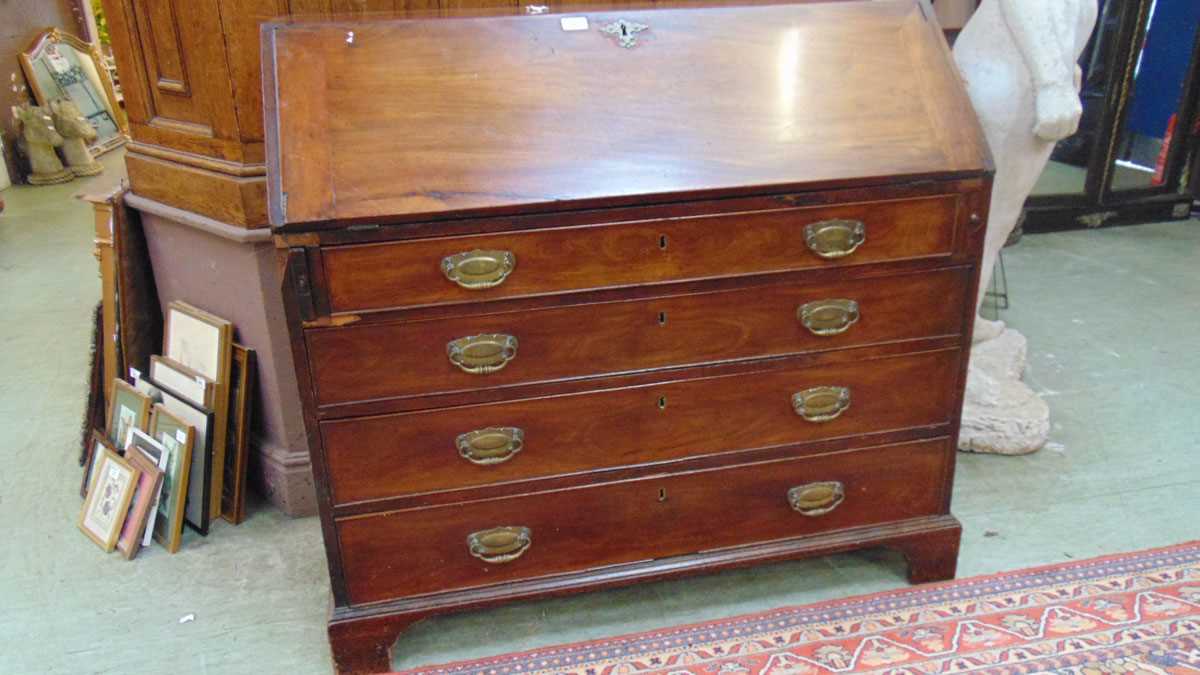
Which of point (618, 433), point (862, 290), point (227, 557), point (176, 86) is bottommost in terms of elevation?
point (227, 557)

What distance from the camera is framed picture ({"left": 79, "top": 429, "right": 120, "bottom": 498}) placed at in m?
2.42

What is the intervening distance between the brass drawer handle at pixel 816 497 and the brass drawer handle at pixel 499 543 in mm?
597

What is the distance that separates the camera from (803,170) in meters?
1.71

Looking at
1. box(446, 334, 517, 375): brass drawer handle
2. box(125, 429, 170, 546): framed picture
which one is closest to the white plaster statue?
box(446, 334, 517, 375): brass drawer handle

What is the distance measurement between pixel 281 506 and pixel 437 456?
0.89 m

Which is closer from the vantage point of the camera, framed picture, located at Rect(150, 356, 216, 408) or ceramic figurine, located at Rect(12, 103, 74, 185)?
framed picture, located at Rect(150, 356, 216, 408)

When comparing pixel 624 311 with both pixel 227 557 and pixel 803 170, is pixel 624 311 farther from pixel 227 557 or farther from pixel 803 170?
pixel 227 557

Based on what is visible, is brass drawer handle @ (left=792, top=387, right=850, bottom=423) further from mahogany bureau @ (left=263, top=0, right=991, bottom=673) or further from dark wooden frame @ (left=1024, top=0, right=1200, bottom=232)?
dark wooden frame @ (left=1024, top=0, right=1200, bottom=232)

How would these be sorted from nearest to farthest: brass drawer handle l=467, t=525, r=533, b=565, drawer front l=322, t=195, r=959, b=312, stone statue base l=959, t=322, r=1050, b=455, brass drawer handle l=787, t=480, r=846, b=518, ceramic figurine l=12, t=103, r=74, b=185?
1. drawer front l=322, t=195, r=959, b=312
2. brass drawer handle l=467, t=525, r=533, b=565
3. brass drawer handle l=787, t=480, r=846, b=518
4. stone statue base l=959, t=322, r=1050, b=455
5. ceramic figurine l=12, t=103, r=74, b=185

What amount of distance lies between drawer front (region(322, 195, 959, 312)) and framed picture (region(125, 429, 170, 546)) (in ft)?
3.44

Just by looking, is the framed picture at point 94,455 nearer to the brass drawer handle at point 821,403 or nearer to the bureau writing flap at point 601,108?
the bureau writing flap at point 601,108

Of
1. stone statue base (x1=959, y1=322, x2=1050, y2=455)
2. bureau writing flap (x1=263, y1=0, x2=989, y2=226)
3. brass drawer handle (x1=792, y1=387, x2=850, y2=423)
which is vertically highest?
bureau writing flap (x1=263, y1=0, x2=989, y2=226)

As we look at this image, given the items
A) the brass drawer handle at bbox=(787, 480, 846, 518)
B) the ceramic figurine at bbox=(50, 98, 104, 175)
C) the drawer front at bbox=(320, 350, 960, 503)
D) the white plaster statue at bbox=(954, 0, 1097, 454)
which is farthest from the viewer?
the ceramic figurine at bbox=(50, 98, 104, 175)

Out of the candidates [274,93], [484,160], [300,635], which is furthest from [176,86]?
[300,635]
